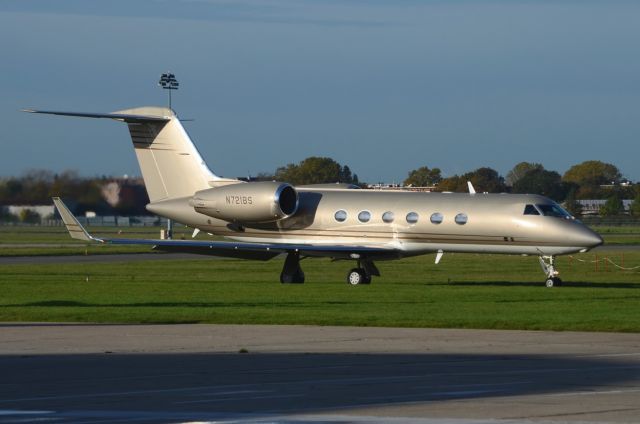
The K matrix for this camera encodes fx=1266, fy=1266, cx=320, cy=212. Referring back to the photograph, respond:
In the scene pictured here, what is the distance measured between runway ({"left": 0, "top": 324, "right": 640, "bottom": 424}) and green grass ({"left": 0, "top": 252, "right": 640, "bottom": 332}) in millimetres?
1812

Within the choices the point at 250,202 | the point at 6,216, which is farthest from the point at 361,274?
the point at 6,216

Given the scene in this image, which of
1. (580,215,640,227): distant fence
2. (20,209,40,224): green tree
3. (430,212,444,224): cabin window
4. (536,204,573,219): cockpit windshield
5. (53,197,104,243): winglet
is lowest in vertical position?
(580,215,640,227): distant fence

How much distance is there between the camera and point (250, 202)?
38062 millimetres

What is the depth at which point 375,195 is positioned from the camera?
38875 mm

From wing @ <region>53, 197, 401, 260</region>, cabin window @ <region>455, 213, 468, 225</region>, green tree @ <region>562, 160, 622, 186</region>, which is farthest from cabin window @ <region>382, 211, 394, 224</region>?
green tree @ <region>562, 160, 622, 186</region>

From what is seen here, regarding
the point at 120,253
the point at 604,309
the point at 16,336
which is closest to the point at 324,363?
the point at 16,336

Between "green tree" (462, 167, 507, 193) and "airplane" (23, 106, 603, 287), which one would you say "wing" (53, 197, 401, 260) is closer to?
"airplane" (23, 106, 603, 287)

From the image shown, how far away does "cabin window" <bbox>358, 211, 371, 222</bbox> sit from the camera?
125 feet

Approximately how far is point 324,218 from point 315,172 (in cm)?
5603

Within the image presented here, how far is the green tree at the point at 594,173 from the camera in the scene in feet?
535

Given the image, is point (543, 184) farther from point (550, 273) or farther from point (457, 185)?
point (550, 273)

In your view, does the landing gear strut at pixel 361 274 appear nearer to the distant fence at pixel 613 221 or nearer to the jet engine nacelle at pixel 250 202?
the jet engine nacelle at pixel 250 202

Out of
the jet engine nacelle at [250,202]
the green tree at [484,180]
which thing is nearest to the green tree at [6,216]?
the jet engine nacelle at [250,202]

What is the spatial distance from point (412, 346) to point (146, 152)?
24.2 m
